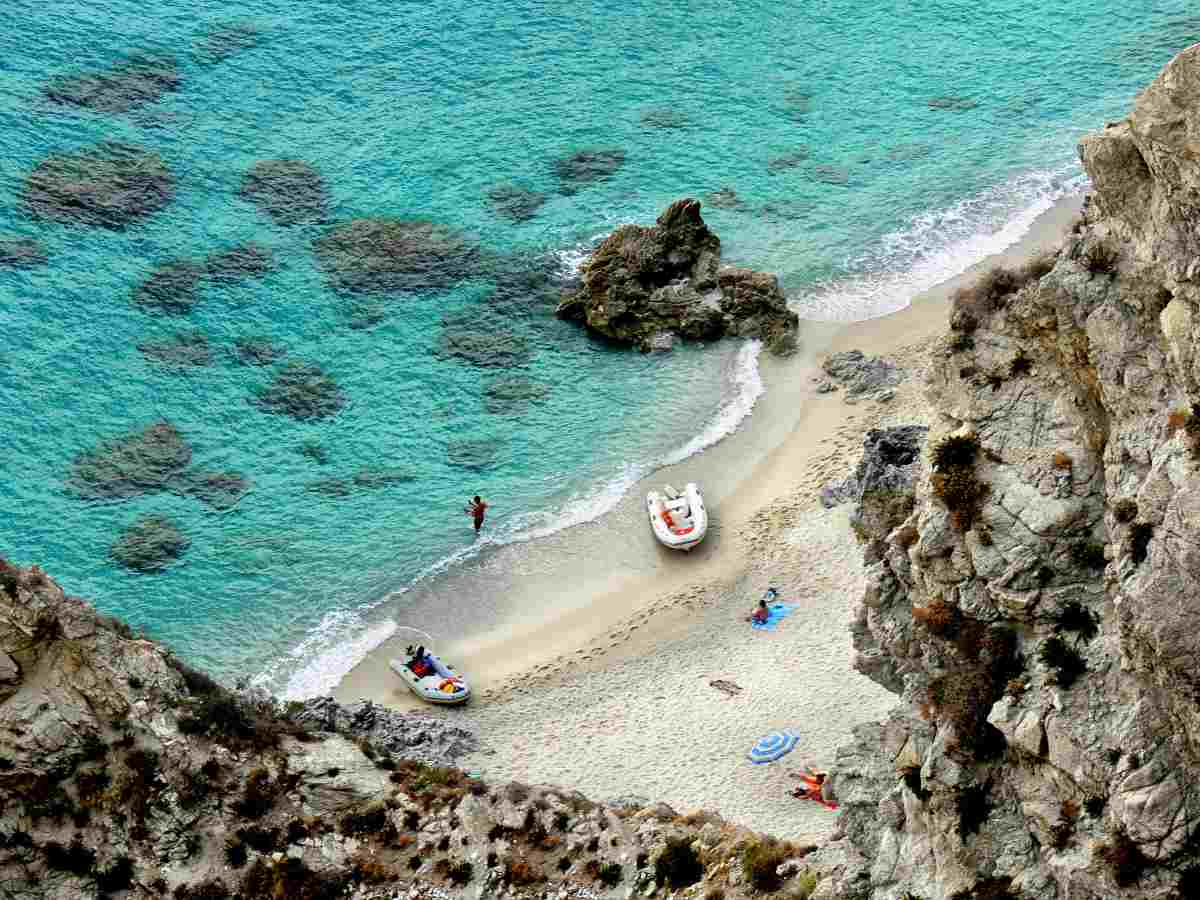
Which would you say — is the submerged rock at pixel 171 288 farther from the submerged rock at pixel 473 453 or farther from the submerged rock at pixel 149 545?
the submerged rock at pixel 473 453

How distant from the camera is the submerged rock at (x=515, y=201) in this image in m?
80.2

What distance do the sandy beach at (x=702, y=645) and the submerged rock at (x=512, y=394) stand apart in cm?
801

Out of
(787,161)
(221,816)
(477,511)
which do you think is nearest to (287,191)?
(787,161)

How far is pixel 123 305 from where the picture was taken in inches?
2847

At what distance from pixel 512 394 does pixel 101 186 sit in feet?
92.3

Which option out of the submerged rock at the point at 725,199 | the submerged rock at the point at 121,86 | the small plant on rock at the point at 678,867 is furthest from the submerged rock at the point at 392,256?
the small plant on rock at the point at 678,867

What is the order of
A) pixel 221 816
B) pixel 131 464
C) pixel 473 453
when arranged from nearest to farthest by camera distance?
pixel 221 816, pixel 131 464, pixel 473 453

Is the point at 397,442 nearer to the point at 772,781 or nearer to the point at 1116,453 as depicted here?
the point at 772,781

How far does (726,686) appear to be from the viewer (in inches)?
2008

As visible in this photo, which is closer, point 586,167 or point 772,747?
point 772,747

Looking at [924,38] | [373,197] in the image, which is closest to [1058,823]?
[373,197]

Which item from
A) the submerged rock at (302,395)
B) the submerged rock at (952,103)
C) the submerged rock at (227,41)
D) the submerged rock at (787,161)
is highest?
the submerged rock at (227,41)

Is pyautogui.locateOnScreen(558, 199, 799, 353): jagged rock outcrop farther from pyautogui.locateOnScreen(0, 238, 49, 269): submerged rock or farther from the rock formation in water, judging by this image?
the rock formation in water

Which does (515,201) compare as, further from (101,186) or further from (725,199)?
(101,186)
